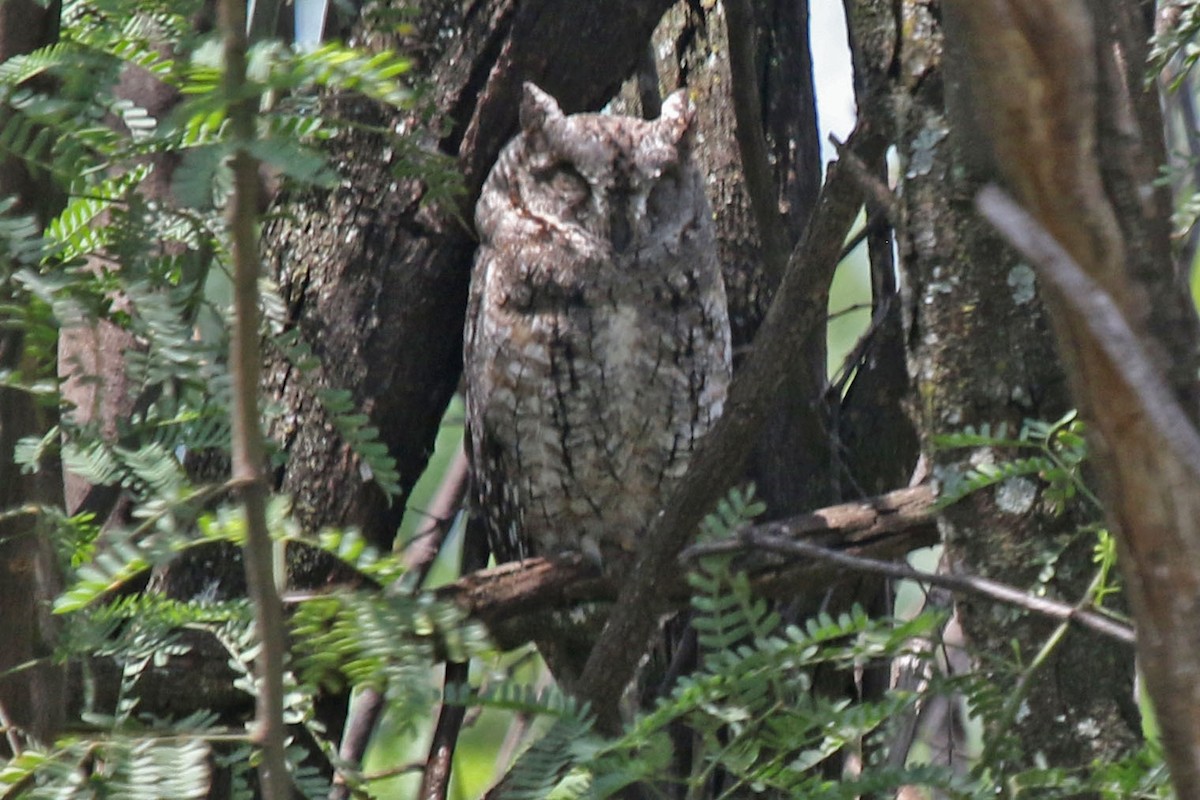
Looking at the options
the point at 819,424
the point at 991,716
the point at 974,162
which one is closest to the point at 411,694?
the point at 991,716

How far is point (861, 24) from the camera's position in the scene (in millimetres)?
1719

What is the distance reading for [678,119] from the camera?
2.30 meters

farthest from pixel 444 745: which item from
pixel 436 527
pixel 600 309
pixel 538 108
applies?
pixel 538 108

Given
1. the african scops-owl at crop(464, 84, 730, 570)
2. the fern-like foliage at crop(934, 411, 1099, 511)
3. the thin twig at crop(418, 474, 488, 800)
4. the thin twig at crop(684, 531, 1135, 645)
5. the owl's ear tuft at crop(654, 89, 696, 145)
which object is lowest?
the thin twig at crop(418, 474, 488, 800)

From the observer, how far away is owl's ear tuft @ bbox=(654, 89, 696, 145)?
2307 millimetres

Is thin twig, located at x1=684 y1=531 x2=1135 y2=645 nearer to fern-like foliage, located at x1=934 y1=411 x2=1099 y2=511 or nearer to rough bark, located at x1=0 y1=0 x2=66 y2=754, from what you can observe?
fern-like foliage, located at x1=934 y1=411 x2=1099 y2=511

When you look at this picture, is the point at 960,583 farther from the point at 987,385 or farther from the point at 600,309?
the point at 600,309

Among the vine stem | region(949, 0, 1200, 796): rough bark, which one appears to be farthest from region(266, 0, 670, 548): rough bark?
region(949, 0, 1200, 796): rough bark

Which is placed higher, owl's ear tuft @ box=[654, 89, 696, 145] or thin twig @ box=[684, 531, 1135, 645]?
Answer: owl's ear tuft @ box=[654, 89, 696, 145]

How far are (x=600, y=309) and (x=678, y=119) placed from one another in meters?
0.35

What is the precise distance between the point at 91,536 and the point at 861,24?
1.07 m

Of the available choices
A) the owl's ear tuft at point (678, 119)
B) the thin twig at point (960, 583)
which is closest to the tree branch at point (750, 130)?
the owl's ear tuft at point (678, 119)

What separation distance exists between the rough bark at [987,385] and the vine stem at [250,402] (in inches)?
34.4

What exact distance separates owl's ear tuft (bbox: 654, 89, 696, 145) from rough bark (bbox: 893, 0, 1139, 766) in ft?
2.31
